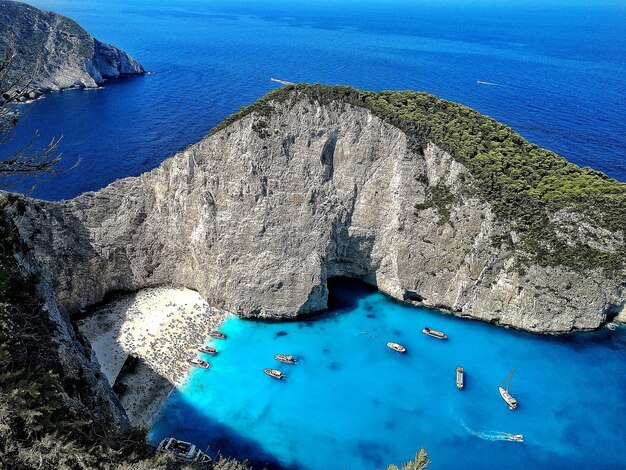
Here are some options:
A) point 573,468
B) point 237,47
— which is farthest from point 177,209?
point 237,47

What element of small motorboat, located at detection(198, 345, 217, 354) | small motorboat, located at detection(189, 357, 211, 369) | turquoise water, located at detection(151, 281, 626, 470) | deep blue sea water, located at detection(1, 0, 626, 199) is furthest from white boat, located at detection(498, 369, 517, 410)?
deep blue sea water, located at detection(1, 0, 626, 199)

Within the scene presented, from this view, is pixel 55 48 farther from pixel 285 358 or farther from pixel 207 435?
pixel 207 435

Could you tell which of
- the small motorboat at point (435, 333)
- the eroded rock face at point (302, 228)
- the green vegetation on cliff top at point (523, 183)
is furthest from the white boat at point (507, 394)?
the green vegetation on cliff top at point (523, 183)

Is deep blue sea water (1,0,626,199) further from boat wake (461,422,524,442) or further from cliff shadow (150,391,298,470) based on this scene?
boat wake (461,422,524,442)

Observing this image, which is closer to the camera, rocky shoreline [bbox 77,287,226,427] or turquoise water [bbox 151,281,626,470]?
turquoise water [bbox 151,281,626,470]

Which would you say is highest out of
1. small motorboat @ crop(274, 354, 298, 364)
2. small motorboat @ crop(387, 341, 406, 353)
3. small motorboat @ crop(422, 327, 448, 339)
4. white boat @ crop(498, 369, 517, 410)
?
small motorboat @ crop(422, 327, 448, 339)

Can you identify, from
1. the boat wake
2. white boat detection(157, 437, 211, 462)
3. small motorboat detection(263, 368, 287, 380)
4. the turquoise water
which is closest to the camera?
white boat detection(157, 437, 211, 462)
